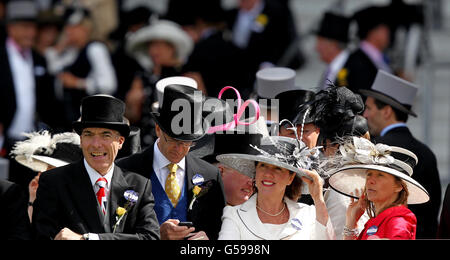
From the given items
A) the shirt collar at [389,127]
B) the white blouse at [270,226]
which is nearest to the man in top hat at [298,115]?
the white blouse at [270,226]

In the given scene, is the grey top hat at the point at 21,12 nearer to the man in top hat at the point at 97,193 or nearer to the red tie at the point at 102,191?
the man in top hat at the point at 97,193

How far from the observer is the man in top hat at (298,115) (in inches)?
317

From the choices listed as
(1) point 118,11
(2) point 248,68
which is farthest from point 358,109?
(1) point 118,11

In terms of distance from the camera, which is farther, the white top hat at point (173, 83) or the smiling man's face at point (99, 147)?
the white top hat at point (173, 83)

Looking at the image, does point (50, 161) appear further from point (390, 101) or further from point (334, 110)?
point (390, 101)

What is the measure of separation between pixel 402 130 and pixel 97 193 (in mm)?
3037

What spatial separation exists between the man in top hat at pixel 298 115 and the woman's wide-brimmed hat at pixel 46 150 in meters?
1.50

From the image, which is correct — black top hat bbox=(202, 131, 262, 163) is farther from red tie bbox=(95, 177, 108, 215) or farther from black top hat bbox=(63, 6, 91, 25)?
black top hat bbox=(63, 6, 91, 25)

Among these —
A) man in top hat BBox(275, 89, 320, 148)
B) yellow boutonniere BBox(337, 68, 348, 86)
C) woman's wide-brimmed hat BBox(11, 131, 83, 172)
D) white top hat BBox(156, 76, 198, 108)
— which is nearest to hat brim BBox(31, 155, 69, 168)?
woman's wide-brimmed hat BBox(11, 131, 83, 172)

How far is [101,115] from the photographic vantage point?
7.06m

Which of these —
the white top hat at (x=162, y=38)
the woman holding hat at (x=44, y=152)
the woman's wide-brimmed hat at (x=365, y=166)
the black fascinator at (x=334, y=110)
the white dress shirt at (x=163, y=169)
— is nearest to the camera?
the woman's wide-brimmed hat at (x=365, y=166)

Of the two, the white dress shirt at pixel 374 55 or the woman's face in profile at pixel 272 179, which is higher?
the white dress shirt at pixel 374 55
